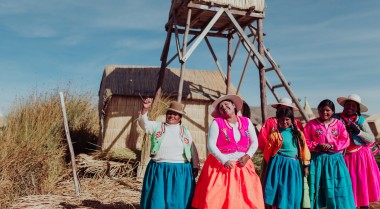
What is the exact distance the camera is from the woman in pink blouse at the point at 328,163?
499 cm

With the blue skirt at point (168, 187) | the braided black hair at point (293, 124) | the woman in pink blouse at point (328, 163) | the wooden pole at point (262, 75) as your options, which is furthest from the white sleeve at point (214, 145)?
the wooden pole at point (262, 75)

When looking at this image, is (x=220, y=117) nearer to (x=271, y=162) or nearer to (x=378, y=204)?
(x=271, y=162)

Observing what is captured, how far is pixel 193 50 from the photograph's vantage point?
790 centimetres

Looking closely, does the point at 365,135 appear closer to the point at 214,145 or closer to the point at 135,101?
the point at 214,145

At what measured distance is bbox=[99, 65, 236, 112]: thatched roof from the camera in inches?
368

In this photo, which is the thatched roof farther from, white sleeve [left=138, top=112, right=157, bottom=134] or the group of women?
white sleeve [left=138, top=112, right=157, bottom=134]

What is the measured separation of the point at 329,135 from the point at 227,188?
5.64 ft

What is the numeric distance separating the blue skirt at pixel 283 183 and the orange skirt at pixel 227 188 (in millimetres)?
467

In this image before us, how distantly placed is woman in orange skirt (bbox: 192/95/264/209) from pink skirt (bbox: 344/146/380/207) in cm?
182

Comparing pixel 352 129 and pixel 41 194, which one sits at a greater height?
pixel 352 129

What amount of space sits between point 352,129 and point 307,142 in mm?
776

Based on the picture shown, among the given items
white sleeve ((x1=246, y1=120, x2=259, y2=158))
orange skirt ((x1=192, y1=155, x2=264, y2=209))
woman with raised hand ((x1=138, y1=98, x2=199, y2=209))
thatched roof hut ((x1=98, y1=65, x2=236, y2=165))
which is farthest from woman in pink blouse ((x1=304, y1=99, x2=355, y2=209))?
thatched roof hut ((x1=98, y1=65, x2=236, y2=165))

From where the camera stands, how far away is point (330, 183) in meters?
5.01

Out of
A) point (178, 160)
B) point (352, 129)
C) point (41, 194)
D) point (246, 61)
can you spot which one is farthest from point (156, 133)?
point (246, 61)
